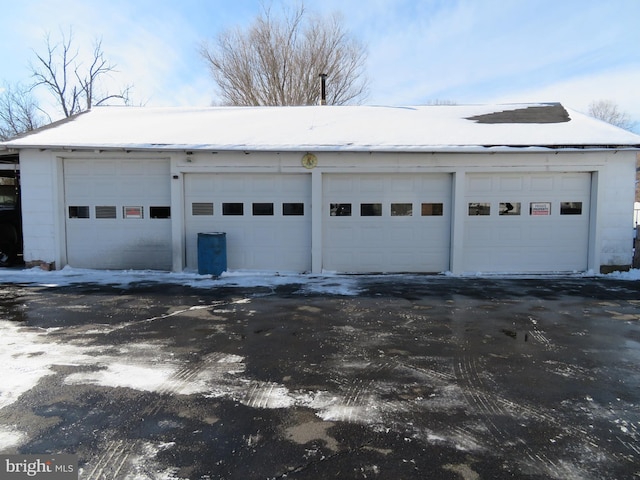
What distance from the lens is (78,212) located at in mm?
10852

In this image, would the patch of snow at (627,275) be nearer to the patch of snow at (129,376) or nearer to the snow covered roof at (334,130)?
the snow covered roof at (334,130)

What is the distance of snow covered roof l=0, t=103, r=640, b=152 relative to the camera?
33.2 feet

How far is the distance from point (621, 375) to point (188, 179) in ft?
31.1

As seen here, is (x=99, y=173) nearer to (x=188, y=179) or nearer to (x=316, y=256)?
(x=188, y=179)

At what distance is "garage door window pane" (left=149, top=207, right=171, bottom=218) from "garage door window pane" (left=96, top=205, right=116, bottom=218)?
3.11 feet

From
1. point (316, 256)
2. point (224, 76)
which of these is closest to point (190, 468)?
point (316, 256)

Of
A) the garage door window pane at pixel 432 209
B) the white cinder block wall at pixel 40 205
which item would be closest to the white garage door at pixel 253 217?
the garage door window pane at pixel 432 209

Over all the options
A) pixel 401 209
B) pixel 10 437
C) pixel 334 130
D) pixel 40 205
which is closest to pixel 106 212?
pixel 40 205

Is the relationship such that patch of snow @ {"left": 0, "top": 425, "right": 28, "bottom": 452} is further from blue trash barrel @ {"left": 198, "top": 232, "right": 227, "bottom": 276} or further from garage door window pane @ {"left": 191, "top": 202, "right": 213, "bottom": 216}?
garage door window pane @ {"left": 191, "top": 202, "right": 213, "bottom": 216}

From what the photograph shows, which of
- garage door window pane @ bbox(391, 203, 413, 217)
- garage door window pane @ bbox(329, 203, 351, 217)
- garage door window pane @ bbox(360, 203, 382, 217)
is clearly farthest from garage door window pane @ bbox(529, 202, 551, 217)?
garage door window pane @ bbox(329, 203, 351, 217)

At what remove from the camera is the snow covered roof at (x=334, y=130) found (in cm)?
1013

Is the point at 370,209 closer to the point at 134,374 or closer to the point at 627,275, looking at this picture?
the point at 627,275

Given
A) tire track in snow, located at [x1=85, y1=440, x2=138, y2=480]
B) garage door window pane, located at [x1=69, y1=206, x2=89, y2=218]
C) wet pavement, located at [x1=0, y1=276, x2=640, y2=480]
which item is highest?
garage door window pane, located at [x1=69, y1=206, x2=89, y2=218]

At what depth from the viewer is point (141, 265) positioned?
10891mm
